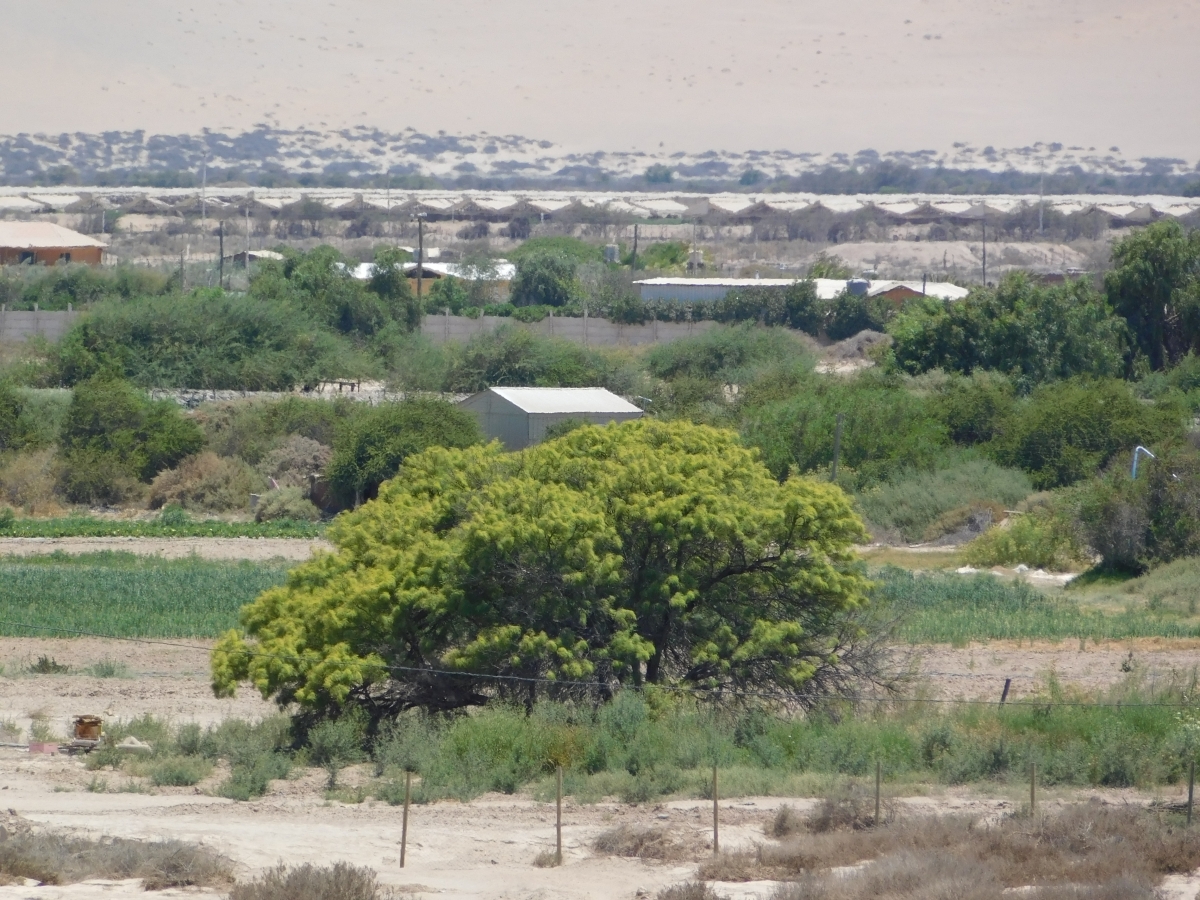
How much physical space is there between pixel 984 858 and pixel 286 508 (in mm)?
34091

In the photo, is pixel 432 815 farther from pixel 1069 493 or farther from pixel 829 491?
pixel 1069 493

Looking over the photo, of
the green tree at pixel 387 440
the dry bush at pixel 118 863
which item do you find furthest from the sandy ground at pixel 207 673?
the green tree at pixel 387 440

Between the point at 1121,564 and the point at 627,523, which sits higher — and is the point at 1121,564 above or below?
below

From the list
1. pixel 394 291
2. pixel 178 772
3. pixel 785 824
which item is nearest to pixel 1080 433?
pixel 785 824

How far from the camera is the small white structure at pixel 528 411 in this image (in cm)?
4619

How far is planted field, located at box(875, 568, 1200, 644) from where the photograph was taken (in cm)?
2912

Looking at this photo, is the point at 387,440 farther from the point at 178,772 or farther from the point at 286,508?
the point at 178,772

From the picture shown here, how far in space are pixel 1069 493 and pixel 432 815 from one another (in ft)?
87.8

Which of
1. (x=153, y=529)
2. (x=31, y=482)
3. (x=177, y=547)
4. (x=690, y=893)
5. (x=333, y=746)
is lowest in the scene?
(x=153, y=529)

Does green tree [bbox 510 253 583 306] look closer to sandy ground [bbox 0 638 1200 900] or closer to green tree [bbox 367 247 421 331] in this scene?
green tree [bbox 367 247 421 331]

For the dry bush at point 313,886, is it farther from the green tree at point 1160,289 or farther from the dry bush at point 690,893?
the green tree at point 1160,289

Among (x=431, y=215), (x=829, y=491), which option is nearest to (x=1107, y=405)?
(x=829, y=491)

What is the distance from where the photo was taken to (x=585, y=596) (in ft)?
66.3

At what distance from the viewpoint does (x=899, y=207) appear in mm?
141125
